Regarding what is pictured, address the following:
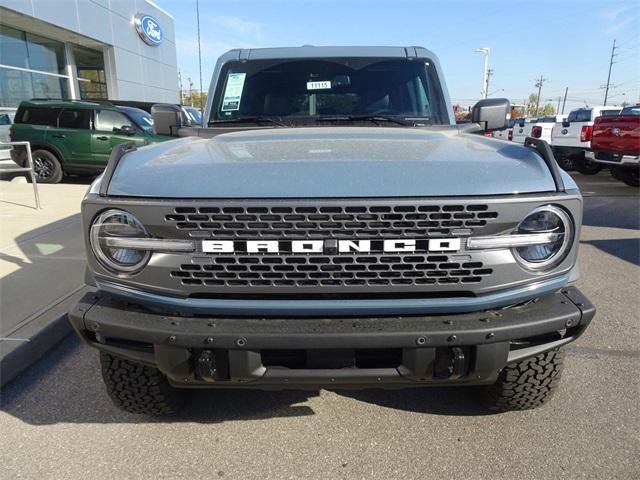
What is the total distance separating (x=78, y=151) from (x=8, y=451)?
33.4 ft

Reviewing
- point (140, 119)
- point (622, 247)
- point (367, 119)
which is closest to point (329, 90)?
point (367, 119)

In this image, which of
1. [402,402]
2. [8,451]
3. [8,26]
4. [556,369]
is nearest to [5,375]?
[8,451]

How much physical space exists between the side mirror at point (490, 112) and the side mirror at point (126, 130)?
948 cm

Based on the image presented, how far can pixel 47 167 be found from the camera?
11.3 m

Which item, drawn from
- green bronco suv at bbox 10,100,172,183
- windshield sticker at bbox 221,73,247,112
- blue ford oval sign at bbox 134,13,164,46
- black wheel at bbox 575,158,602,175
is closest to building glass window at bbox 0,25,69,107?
blue ford oval sign at bbox 134,13,164,46

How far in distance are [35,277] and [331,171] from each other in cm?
364

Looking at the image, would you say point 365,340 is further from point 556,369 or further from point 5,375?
point 5,375

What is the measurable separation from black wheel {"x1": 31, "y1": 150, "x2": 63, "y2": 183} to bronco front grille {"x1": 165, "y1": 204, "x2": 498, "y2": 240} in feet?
36.3

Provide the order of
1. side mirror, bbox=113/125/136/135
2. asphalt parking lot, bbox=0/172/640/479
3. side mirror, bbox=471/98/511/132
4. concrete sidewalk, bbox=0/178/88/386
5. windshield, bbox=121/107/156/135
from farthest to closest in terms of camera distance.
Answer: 1. windshield, bbox=121/107/156/135
2. side mirror, bbox=113/125/136/135
3. side mirror, bbox=471/98/511/132
4. concrete sidewalk, bbox=0/178/88/386
5. asphalt parking lot, bbox=0/172/640/479

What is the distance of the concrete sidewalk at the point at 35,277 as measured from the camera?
3.18 meters

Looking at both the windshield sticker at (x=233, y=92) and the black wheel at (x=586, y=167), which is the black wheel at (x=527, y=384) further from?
the black wheel at (x=586, y=167)

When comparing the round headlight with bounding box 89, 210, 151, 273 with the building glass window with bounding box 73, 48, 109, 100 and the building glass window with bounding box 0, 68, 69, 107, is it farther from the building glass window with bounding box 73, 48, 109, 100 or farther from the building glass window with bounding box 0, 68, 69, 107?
the building glass window with bounding box 73, 48, 109, 100

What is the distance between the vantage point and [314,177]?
73.5 inches

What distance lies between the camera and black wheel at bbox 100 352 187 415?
2.31 meters
